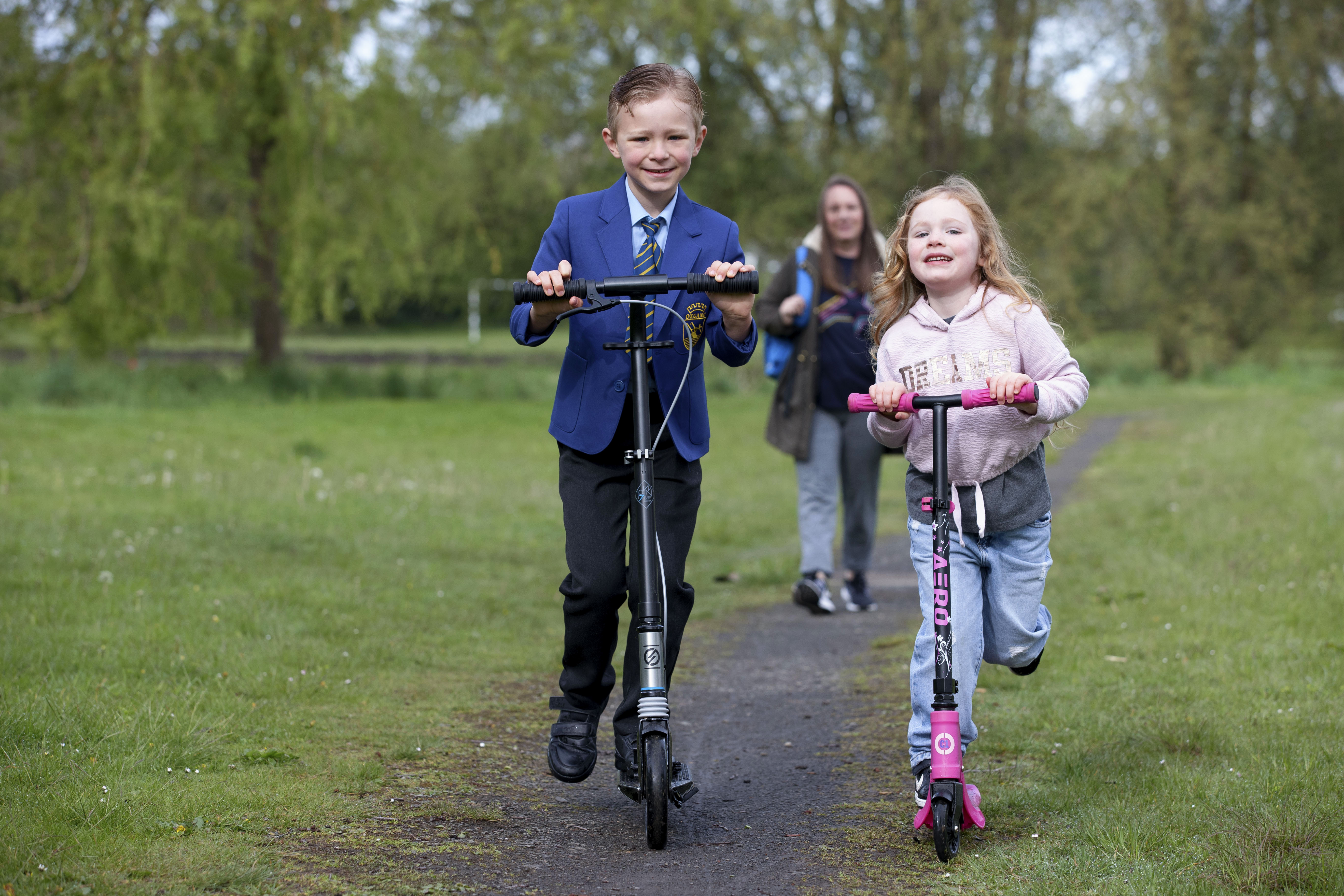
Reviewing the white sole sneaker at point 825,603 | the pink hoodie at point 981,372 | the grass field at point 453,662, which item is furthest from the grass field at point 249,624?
the pink hoodie at point 981,372

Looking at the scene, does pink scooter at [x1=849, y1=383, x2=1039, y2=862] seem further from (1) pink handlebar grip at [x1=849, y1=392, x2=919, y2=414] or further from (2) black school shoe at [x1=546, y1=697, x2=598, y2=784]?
(2) black school shoe at [x1=546, y1=697, x2=598, y2=784]

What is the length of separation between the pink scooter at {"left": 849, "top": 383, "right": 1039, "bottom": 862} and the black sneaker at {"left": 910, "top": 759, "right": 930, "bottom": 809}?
74mm

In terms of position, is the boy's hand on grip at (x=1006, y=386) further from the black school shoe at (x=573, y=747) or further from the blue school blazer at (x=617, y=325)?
the black school shoe at (x=573, y=747)

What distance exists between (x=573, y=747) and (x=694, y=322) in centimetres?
134

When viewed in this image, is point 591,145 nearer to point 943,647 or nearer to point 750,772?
point 750,772

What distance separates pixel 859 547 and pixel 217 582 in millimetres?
3557

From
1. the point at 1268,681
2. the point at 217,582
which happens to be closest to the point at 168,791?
the point at 217,582

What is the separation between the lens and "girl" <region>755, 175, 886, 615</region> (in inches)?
293

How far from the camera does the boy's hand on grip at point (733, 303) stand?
3643 mm

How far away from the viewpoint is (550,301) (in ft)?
12.0

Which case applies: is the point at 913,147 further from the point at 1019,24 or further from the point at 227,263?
the point at 227,263

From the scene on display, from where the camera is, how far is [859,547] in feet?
25.1

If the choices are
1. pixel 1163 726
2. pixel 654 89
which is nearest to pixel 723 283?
pixel 654 89

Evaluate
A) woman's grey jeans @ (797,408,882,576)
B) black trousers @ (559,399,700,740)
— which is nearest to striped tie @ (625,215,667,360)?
black trousers @ (559,399,700,740)
